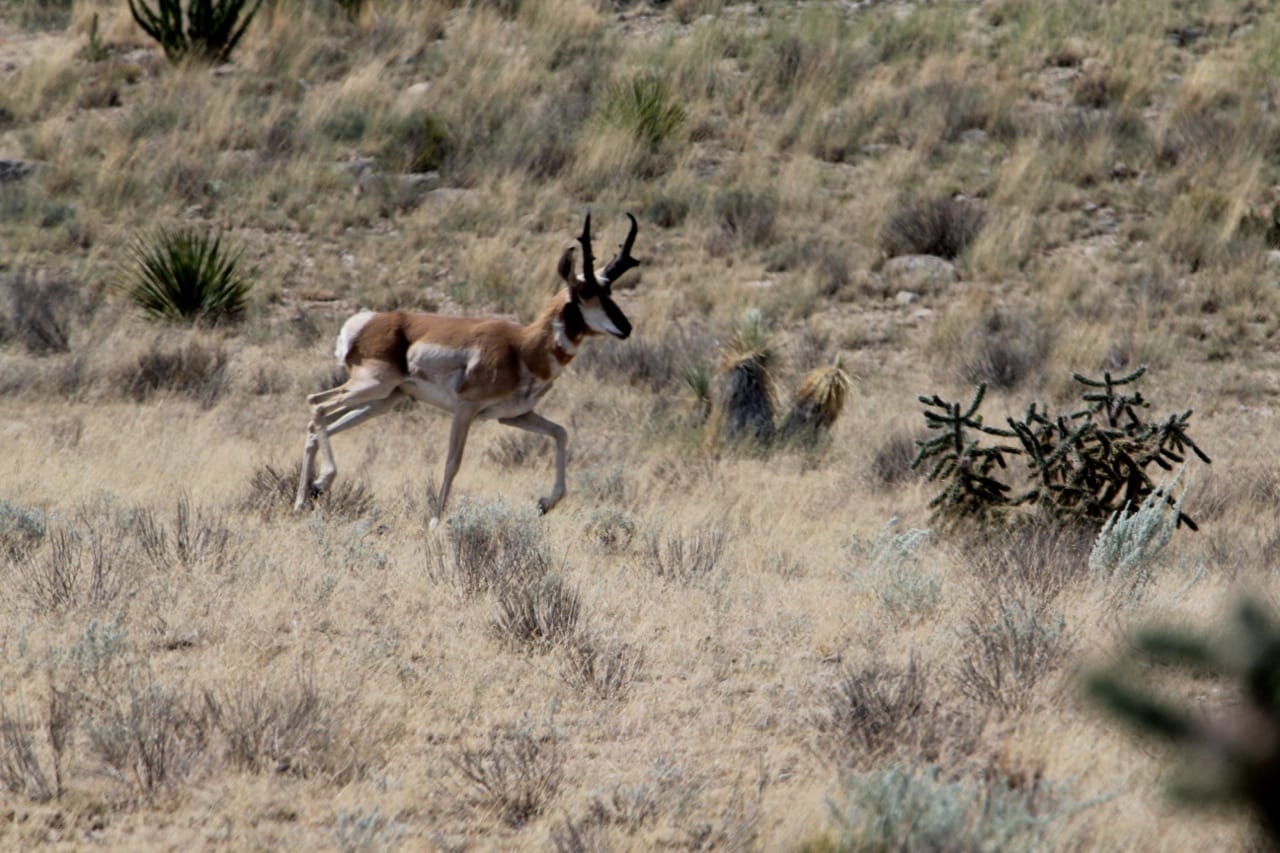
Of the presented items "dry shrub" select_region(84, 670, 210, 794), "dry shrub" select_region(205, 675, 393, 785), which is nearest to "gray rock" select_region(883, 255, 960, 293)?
"dry shrub" select_region(205, 675, 393, 785)

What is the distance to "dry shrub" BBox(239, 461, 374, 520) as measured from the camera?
10.0 metres

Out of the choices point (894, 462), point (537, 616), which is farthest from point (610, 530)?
point (894, 462)

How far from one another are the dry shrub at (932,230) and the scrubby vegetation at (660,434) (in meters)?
0.06

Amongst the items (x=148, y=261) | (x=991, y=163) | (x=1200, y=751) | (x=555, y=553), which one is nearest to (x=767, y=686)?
(x=555, y=553)

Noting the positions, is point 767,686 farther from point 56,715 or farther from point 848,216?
point 848,216

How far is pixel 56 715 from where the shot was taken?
5551 millimetres

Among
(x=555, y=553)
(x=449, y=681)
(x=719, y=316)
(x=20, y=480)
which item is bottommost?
(x=719, y=316)

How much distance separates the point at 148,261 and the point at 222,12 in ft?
33.4

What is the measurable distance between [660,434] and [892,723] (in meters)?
8.64

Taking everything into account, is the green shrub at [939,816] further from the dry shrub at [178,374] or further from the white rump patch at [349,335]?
the dry shrub at [178,374]

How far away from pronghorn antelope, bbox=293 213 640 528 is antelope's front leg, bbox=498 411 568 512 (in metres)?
0.01

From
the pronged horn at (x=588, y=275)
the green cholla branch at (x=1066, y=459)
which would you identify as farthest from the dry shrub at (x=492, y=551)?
the green cholla branch at (x=1066, y=459)

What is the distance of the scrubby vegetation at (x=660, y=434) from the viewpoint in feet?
17.2

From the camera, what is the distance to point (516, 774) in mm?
5289
